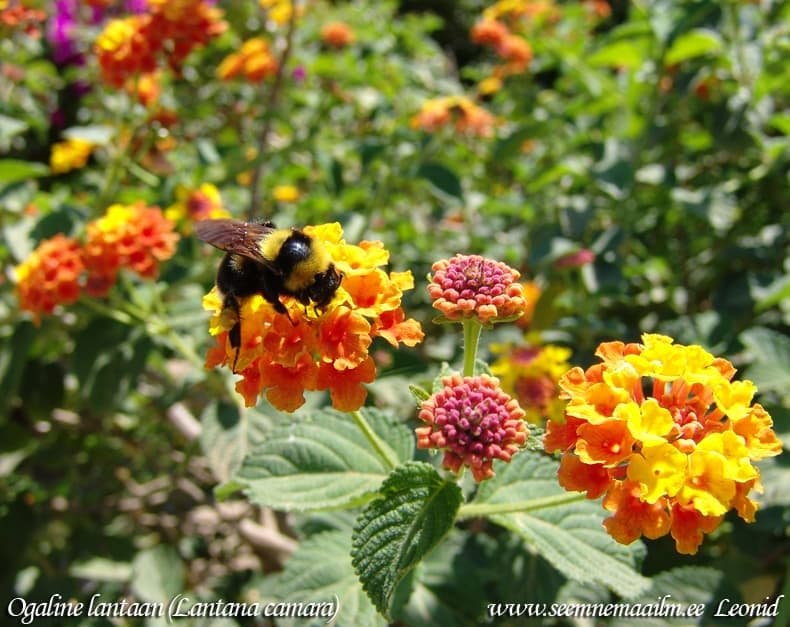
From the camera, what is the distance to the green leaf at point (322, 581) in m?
1.08

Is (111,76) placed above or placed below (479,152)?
above

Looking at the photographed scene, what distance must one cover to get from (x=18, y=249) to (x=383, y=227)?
118 cm

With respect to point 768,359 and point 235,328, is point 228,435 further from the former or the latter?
point 768,359

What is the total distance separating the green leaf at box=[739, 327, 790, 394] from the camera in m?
1.37

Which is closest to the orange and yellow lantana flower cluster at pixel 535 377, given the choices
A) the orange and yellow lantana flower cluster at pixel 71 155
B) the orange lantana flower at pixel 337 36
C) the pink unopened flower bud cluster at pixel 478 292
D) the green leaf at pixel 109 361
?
the pink unopened flower bud cluster at pixel 478 292

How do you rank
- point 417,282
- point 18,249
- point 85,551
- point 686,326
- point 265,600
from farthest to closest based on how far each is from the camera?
1. point 417,282
2. point 85,551
3. point 18,249
4. point 686,326
5. point 265,600

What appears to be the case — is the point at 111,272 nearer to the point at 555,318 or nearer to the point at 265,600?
the point at 265,600

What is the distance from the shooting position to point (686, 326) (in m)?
1.63

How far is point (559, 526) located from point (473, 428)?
320 millimetres

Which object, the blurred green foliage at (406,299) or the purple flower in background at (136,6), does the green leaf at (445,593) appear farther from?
the purple flower in background at (136,6)

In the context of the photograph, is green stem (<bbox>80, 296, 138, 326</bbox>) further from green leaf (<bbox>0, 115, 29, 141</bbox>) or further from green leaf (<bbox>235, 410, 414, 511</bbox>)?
green leaf (<bbox>235, 410, 414, 511</bbox>)

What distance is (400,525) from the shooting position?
84 cm

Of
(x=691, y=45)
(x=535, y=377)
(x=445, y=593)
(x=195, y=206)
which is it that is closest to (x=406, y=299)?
(x=535, y=377)

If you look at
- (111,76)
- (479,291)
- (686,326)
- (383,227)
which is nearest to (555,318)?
(686,326)
